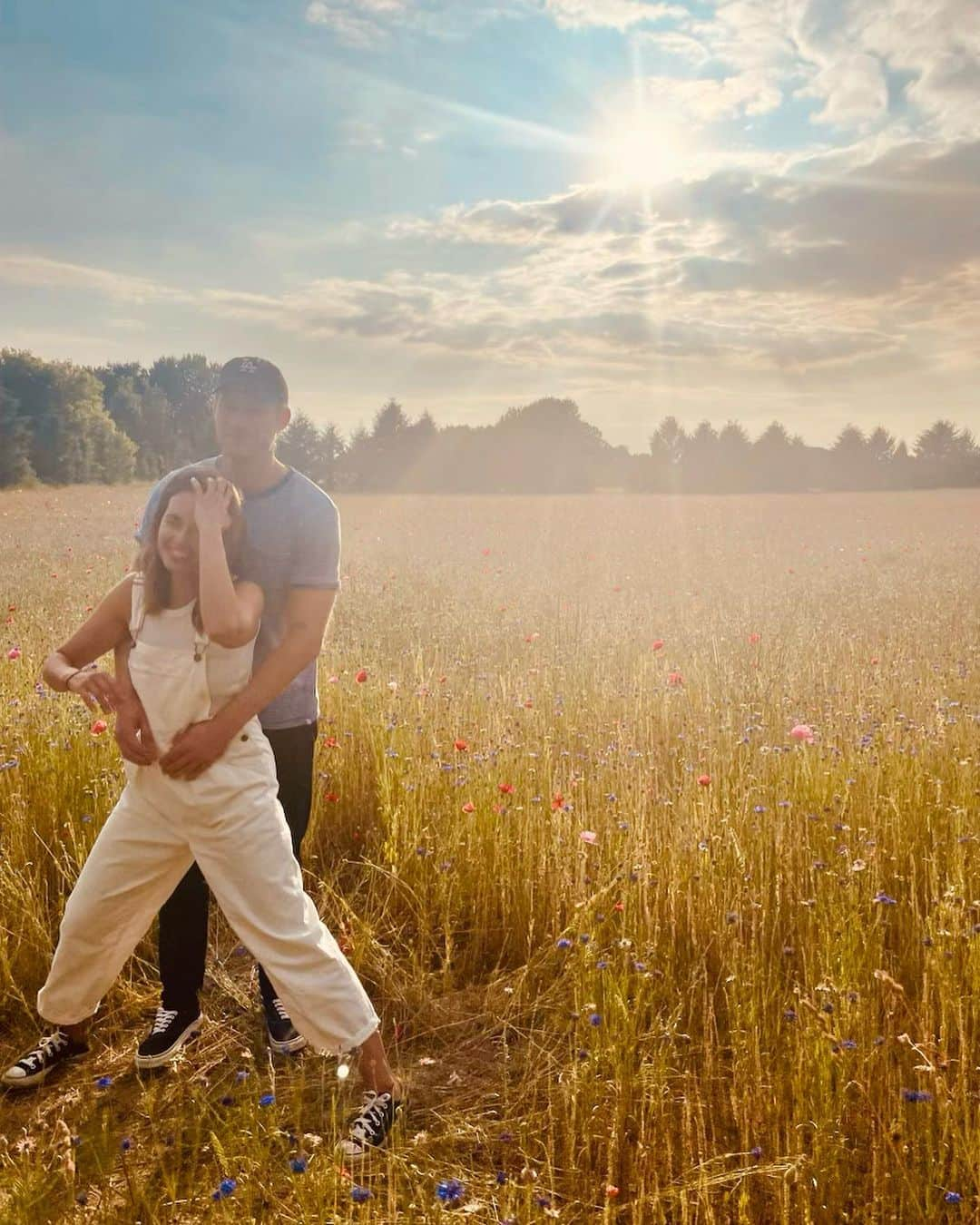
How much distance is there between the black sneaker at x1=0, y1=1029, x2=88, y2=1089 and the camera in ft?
9.41

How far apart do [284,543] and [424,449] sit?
48217 millimetres

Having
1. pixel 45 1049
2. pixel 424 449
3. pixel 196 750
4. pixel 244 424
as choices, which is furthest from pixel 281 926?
pixel 424 449

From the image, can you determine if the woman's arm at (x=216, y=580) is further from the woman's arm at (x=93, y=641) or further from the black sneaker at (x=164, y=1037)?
the black sneaker at (x=164, y=1037)

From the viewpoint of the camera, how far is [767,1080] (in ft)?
8.63

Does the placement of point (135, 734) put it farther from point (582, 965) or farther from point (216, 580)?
point (582, 965)

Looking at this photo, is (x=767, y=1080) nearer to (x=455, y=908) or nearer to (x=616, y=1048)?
(x=616, y=1048)

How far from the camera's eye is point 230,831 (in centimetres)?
251

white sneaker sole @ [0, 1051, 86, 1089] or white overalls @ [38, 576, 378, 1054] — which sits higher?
white overalls @ [38, 576, 378, 1054]

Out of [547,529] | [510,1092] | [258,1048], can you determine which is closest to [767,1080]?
[510,1092]

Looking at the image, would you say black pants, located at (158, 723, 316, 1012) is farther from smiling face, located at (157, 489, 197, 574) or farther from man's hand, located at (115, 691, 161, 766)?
smiling face, located at (157, 489, 197, 574)

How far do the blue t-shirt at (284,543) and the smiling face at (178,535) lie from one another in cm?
14

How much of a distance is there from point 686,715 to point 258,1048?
11.8ft

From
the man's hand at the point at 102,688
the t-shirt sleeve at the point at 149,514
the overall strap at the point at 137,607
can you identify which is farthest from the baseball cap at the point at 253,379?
the man's hand at the point at 102,688

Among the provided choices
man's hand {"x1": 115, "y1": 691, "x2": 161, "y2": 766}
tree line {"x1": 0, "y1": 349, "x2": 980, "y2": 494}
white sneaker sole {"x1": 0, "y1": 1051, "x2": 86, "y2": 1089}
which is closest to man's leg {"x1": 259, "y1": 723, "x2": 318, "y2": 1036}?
man's hand {"x1": 115, "y1": 691, "x2": 161, "y2": 766}
